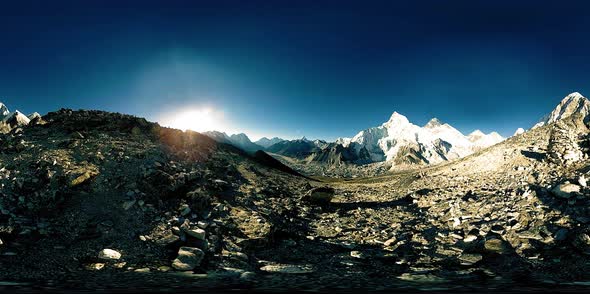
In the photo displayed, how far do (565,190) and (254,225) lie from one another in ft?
57.7

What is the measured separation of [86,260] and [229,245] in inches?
218

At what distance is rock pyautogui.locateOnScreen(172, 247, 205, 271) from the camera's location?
12.5 m

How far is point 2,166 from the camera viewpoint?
65.3ft

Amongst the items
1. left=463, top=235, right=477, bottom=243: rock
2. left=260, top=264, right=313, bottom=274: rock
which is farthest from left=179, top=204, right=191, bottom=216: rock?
left=463, top=235, right=477, bottom=243: rock

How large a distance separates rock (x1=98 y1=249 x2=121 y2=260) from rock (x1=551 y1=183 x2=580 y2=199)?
74.4ft

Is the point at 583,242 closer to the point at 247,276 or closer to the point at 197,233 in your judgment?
the point at 247,276

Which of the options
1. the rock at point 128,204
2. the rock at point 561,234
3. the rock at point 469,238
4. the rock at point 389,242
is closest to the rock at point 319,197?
the rock at point 389,242

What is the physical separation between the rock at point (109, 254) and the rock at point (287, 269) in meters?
5.71

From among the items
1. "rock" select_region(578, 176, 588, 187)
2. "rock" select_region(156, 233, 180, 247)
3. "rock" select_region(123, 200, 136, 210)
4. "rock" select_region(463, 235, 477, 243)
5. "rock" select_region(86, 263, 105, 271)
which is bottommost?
"rock" select_region(86, 263, 105, 271)

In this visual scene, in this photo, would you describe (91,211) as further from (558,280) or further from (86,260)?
(558,280)

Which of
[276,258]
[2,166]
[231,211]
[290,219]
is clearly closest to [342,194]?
[290,219]

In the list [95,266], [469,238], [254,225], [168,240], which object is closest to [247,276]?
[168,240]

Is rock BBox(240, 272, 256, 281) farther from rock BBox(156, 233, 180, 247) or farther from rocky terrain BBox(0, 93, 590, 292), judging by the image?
rock BBox(156, 233, 180, 247)

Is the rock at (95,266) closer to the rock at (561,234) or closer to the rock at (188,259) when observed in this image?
the rock at (188,259)
